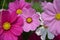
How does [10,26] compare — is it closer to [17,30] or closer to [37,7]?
[17,30]

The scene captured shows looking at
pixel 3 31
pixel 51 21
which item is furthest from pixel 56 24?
pixel 3 31

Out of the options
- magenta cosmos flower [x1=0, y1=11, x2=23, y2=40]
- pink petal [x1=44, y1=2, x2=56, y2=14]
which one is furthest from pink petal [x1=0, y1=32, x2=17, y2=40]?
pink petal [x1=44, y1=2, x2=56, y2=14]

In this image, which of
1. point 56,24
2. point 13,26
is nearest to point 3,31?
point 13,26

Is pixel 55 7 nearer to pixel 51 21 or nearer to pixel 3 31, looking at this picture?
pixel 51 21

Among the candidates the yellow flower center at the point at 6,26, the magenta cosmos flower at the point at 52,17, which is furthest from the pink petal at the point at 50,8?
the yellow flower center at the point at 6,26

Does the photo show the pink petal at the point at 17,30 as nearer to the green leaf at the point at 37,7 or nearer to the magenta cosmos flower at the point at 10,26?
the magenta cosmos flower at the point at 10,26

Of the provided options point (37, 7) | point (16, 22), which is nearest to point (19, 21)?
point (16, 22)
